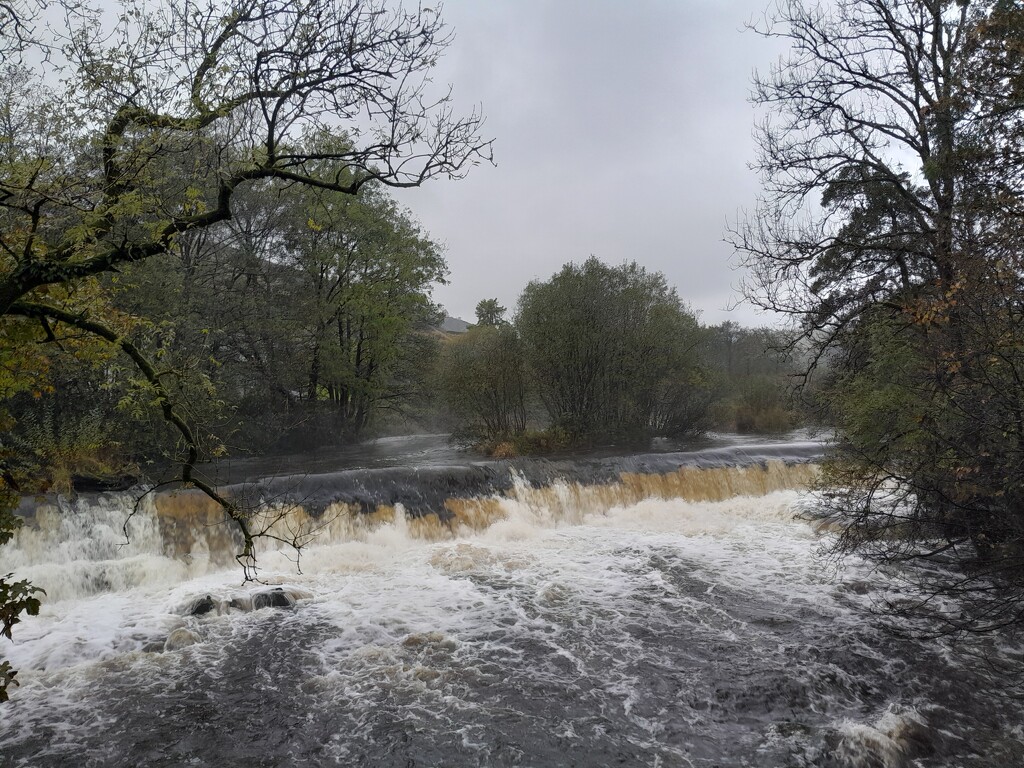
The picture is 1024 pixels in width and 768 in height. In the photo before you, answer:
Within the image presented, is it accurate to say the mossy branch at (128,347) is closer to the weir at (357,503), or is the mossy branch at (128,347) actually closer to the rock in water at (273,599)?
the weir at (357,503)

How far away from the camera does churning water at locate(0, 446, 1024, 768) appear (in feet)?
17.6

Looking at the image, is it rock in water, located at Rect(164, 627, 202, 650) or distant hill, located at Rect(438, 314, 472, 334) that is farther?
distant hill, located at Rect(438, 314, 472, 334)

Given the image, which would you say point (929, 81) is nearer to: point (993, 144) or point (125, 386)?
point (993, 144)

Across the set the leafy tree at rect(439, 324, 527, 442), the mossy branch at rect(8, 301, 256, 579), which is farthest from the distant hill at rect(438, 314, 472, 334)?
the mossy branch at rect(8, 301, 256, 579)

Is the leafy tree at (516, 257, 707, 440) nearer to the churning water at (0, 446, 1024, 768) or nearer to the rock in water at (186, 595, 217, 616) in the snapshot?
the churning water at (0, 446, 1024, 768)

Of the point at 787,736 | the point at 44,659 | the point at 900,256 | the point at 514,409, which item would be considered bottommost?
the point at 787,736

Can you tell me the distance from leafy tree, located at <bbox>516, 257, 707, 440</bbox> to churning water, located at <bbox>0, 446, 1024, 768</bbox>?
9.49 meters

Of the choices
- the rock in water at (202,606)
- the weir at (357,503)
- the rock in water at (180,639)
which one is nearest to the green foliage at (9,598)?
the weir at (357,503)

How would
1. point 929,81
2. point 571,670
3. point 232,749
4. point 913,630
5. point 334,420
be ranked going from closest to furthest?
point 232,749 < point 571,670 < point 913,630 < point 929,81 < point 334,420

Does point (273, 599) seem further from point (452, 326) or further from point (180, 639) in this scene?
point (452, 326)

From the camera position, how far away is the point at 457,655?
7035 mm

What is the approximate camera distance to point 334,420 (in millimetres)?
21797

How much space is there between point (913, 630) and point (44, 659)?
9.66m

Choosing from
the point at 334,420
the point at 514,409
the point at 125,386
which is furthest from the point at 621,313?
the point at 125,386
